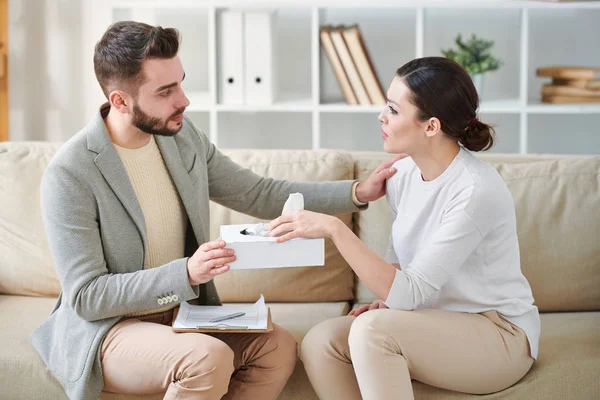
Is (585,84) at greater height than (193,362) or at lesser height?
greater

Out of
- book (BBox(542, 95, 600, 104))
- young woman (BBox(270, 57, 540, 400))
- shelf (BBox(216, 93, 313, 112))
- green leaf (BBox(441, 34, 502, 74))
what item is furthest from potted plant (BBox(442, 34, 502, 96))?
young woman (BBox(270, 57, 540, 400))

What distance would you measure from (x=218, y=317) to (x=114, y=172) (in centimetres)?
40

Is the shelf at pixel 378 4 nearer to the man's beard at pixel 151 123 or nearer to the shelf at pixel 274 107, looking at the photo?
the shelf at pixel 274 107

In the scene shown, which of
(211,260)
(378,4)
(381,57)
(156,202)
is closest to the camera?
(211,260)

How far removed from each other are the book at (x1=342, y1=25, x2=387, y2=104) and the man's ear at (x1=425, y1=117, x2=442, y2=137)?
4.88 ft

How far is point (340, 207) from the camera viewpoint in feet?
7.21

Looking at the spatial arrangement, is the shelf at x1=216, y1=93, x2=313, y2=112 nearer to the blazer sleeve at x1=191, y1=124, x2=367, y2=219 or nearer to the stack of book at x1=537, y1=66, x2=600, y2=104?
the stack of book at x1=537, y1=66, x2=600, y2=104

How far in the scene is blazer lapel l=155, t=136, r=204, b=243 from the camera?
6.57 ft

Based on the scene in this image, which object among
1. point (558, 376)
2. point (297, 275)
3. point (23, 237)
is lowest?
point (558, 376)

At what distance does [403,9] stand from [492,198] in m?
2.01

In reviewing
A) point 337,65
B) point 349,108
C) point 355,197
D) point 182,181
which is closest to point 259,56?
point 337,65

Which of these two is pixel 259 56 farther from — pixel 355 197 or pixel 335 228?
pixel 335 228

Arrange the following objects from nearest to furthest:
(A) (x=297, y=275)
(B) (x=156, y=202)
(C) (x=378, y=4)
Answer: (B) (x=156, y=202) → (A) (x=297, y=275) → (C) (x=378, y=4)

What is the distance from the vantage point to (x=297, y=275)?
2.38 metres
